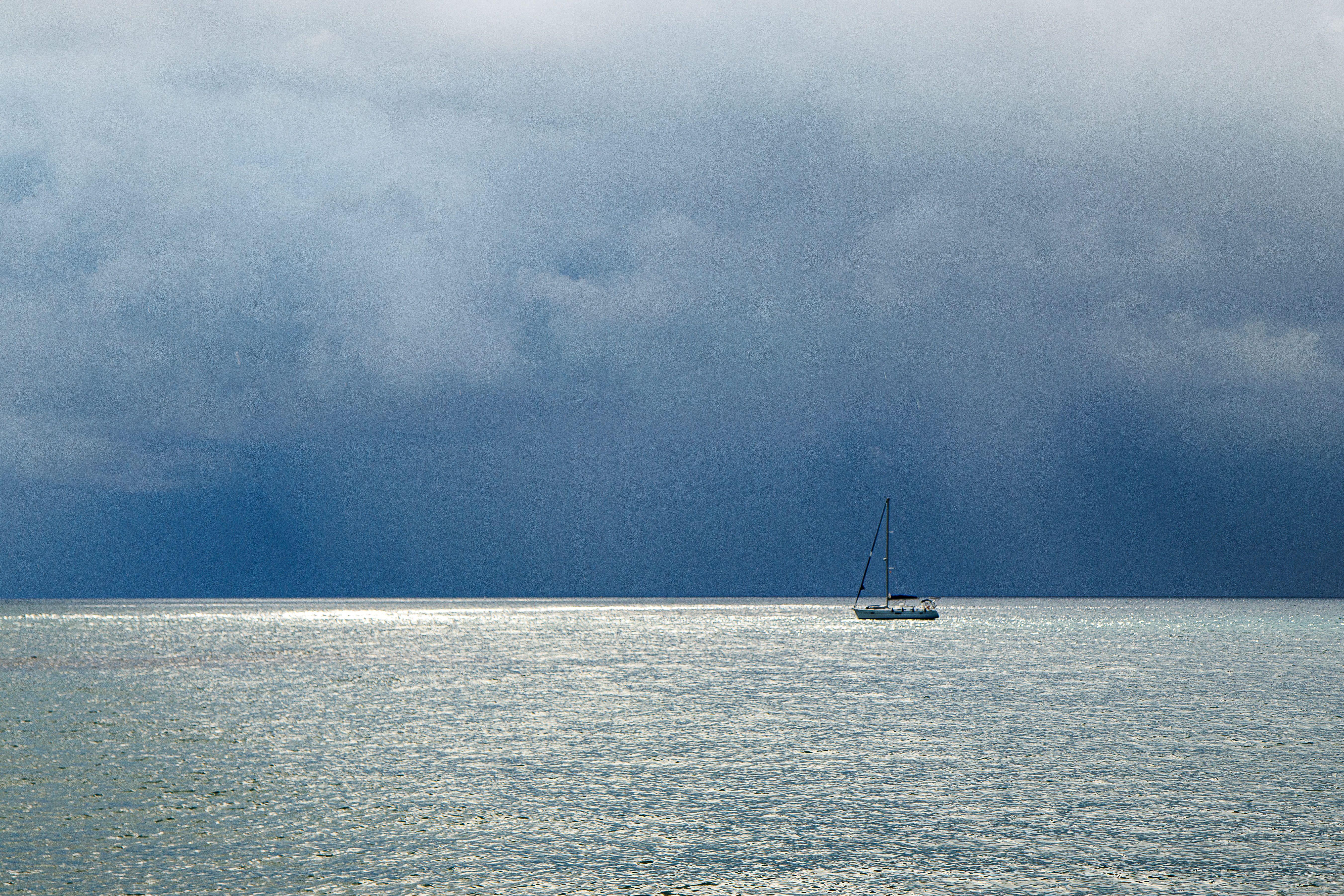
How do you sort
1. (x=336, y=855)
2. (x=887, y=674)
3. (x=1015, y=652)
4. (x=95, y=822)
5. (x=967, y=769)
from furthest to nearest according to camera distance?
(x=1015, y=652) → (x=887, y=674) → (x=967, y=769) → (x=95, y=822) → (x=336, y=855)

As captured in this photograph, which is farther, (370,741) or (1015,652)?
(1015,652)

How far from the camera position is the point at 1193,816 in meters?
36.9

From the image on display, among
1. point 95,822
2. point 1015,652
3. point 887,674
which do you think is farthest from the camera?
point 1015,652

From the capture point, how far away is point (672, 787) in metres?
42.7

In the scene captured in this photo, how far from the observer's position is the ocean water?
1167 inches

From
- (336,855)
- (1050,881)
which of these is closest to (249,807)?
(336,855)

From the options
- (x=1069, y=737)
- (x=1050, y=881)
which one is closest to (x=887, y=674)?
(x=1069, y=737)

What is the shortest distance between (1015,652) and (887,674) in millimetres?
47113

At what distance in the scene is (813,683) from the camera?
302ft

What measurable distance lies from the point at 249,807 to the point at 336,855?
27.7ft

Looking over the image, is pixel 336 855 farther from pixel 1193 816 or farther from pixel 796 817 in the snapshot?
pixel 1193 816

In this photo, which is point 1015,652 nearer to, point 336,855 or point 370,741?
point 370,741

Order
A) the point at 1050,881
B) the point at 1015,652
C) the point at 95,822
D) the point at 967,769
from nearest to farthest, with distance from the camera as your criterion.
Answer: the point at 1050,881, the point at 95,822, the point at 967,769, the point at 1015,652

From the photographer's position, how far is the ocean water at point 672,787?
2964 centimetres
